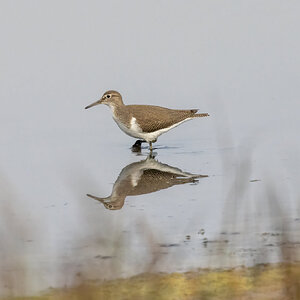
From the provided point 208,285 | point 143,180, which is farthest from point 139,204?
point 208,285

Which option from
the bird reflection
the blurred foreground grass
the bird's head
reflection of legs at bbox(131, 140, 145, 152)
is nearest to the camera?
the blurred foreground grass

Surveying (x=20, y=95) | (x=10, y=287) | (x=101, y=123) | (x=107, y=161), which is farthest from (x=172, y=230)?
(x=20, y=95)

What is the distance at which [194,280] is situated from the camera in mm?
9398

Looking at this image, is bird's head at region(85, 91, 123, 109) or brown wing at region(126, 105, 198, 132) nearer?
brown wing at region(126, 105, 198, 132)

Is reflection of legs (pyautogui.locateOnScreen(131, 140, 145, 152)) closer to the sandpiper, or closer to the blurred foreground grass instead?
the sandpiper

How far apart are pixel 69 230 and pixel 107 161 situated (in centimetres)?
496

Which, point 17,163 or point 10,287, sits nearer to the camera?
point 10,287

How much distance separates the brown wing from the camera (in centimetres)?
1833

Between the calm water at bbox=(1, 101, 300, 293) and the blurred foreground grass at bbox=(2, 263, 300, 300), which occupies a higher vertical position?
the calm water at bbox=(1, 101, 300, 293)

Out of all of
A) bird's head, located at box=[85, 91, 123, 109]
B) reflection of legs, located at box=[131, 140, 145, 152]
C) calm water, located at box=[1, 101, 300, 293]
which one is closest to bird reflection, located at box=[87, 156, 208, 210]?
calm water, located at box=[1, 101, 300, 293]

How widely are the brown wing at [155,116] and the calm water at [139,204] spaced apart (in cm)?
46

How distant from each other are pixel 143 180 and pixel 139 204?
5.73 feet

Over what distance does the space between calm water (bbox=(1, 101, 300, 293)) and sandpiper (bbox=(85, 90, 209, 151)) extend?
352 mm

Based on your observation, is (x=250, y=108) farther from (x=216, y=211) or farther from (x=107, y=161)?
(x=216, y=211)
